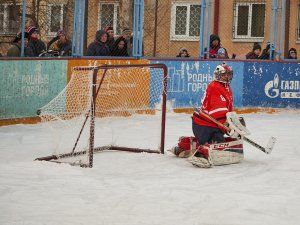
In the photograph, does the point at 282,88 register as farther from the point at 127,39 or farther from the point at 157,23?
the point at 127,39

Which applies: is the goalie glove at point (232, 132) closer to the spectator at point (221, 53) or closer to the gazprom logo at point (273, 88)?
the spectator at point (221, 53)

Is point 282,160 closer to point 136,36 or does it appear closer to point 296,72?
point 136,36

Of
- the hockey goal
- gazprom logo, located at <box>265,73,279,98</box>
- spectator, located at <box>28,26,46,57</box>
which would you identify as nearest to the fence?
spectator, located at <box>28,26,46,57</box>

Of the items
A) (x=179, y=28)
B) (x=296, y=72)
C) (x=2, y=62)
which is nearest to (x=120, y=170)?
(x=2, y=62)

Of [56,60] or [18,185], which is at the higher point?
[56,60]

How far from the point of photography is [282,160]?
1016cm

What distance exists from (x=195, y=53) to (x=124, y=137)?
6763mm

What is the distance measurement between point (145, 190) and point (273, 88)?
975cm

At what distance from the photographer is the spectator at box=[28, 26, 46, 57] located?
→ 44.4 ft

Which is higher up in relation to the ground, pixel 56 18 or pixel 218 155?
pixel 56 18

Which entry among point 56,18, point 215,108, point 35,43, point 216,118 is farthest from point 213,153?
point 56,18

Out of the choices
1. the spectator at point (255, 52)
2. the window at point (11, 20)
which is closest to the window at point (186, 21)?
the spectator at point (255, 52)

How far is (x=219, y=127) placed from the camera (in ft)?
32.2

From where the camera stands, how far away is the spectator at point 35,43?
13.5 meters
